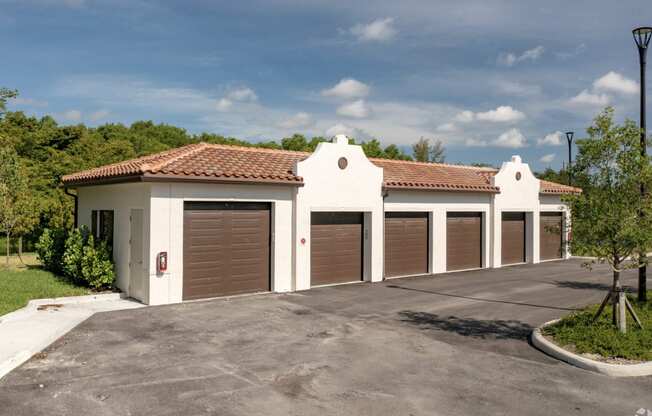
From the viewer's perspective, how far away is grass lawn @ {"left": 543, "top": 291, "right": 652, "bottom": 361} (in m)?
7.78

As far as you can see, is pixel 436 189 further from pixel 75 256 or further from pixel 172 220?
pixel 75 256

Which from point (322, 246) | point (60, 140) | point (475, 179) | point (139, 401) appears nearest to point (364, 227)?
point (322, 246)

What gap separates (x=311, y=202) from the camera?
14.7 metres

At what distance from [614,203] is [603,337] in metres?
2.27

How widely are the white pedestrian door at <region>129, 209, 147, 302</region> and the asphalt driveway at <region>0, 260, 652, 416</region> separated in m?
1.12

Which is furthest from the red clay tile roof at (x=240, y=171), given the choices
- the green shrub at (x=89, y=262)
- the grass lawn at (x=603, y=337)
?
the grass lawn at (x=603, y=337)

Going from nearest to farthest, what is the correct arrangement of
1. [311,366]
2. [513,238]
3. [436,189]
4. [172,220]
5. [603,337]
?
[311,366] → [603,337] → [172,220] → [436,189] → [513,238]

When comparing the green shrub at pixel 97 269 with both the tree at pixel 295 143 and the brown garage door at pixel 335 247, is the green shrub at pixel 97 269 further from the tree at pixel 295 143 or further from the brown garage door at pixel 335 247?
the tree at pixel 295 143

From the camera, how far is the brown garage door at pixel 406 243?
17.1 metres

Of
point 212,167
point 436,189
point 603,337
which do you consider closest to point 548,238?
point 436,189

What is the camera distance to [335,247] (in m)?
15.7

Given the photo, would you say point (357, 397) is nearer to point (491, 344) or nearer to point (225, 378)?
point (225, 378)

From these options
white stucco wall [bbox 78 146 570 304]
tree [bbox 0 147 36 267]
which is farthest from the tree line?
white stucco wall [bbox 78 146 570 304]

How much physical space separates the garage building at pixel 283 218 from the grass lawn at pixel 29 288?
1.50 metres
